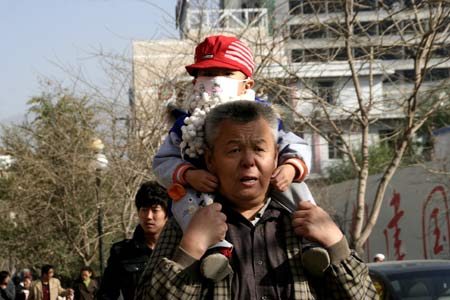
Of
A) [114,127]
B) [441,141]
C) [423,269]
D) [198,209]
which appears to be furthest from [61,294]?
[198,209]

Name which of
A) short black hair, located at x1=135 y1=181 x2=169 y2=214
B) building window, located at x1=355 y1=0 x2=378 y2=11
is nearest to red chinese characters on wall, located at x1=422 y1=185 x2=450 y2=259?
building window, located at x1=355 y1=0 x2=378 y2=11

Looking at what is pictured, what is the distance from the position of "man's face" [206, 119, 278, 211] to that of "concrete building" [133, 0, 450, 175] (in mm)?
9708

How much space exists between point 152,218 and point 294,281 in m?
3.35

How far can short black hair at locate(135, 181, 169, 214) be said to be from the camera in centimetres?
671

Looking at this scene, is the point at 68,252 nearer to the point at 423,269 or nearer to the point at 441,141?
the point at 441,141

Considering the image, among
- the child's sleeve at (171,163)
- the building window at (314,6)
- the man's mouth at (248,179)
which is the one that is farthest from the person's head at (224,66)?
the building window at (314,6)

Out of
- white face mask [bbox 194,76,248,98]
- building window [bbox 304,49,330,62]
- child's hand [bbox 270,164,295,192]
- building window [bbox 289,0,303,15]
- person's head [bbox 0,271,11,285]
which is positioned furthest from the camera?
person's head [bbox 0,271,11,285]

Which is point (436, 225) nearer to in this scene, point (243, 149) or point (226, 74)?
point (226, 74)

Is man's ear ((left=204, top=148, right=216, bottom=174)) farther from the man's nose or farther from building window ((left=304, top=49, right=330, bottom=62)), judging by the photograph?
building window ((left=304, top=49, right=330, bottom=62))

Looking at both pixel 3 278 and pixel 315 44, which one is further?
pixel 3 278

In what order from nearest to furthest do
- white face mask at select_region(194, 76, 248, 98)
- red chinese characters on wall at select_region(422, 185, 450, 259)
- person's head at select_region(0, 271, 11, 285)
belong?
white face mask at select_region(194, 76, 248, 98) → person's head at select_region(0, 271, 11, 285) → red chinese characters on wall at select_region(422, 185, 450, 259)

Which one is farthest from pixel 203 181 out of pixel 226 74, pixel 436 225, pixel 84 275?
pixel 436 225

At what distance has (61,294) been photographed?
745 inches

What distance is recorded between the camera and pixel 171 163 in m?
3.79
